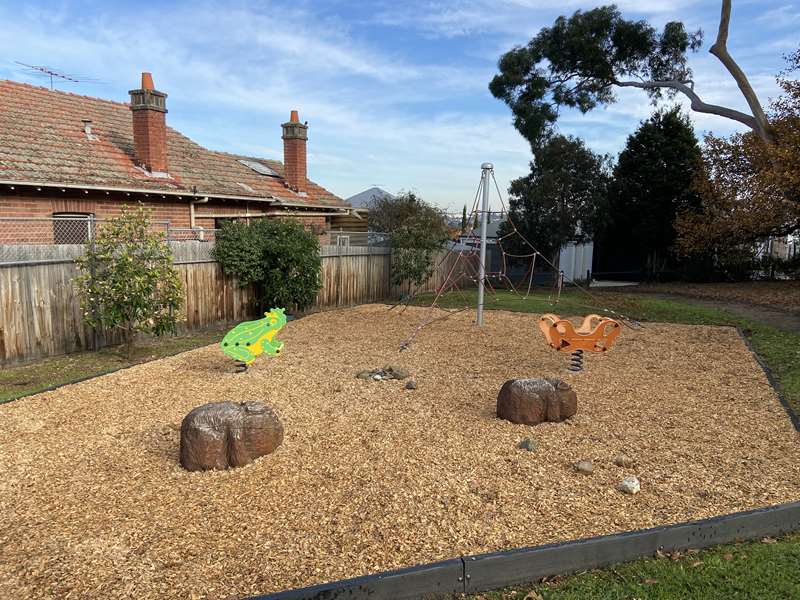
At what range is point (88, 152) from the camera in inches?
518

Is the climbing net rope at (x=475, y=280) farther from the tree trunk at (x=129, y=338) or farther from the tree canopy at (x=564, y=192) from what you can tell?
the tree trunk at (x=129, y=338)

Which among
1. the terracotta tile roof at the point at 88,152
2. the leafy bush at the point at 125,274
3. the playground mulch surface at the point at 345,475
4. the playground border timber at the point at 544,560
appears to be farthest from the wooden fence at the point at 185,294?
the playground border timber at the point at 544,560

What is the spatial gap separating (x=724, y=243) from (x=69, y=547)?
838 inches

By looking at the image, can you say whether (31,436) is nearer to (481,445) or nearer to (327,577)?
(327,577)

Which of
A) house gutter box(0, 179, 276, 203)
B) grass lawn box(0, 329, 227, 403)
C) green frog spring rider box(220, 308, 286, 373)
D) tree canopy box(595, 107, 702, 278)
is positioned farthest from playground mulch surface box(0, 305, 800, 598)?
tree canopy box(595, 107, 702, 278)

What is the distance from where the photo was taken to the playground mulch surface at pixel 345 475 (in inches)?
135

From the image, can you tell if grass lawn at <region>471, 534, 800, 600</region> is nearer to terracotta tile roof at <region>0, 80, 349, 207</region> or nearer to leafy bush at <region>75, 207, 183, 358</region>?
leafy bush at <region>75, 207, 183, 358</region>

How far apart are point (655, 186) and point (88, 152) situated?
65.4 feet

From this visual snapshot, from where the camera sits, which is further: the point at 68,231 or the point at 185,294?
the point at 68,231

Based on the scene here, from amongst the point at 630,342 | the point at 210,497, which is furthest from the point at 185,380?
the point at 630,342

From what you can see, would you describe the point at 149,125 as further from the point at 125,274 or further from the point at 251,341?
the point at 251,341

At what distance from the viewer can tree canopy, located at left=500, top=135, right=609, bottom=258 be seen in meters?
20.0

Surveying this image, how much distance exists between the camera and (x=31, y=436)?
5418 mm

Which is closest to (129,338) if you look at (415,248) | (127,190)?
(127,190)
